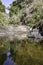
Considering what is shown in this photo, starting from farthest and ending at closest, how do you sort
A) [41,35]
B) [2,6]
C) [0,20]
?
[2,6]
[0,20]
[41,35]

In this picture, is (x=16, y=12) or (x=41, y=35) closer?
(x=41, y=35)

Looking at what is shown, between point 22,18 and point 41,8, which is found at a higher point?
point 41,8

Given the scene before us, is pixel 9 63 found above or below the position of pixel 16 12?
above

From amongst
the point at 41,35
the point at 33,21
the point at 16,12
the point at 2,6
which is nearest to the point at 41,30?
the point at 41,35

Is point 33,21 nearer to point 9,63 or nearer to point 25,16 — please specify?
point 25,16

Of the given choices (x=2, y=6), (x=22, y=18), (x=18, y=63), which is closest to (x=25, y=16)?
(x=22, y=18)

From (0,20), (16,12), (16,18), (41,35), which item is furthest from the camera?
(16,12)

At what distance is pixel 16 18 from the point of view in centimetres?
5053

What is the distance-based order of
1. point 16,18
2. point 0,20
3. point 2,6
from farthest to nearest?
point 2,6
point 16,18
point 0,20

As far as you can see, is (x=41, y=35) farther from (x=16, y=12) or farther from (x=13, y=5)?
(x=13, y=5)

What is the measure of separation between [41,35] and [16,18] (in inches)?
931

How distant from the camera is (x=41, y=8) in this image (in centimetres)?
4128

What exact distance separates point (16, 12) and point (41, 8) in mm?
15796

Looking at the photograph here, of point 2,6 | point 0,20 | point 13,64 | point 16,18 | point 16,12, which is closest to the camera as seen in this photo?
→ point 13,64
